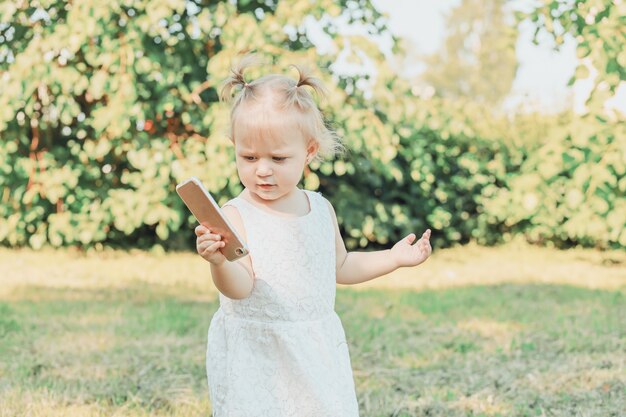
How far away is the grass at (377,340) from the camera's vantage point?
3.10 metres

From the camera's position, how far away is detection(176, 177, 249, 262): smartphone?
5.87 feet

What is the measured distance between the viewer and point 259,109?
2002 millimetres

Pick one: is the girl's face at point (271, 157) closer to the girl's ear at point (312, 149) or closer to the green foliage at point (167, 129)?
the girl's ear at point (312, 149)

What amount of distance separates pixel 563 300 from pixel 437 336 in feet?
4.89

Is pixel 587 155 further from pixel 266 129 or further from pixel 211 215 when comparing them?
pixel 211 215

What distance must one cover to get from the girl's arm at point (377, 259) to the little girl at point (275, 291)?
18 cm

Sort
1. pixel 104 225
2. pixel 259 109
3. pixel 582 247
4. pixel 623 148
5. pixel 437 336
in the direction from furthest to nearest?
1. pixel 582 247
2. pixel 104 225
3. pixel 623 148
4. pixel 437 336
5. pixel 259 109

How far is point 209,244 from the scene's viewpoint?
1.82m

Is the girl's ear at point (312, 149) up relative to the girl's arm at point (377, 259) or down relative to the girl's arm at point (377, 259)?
up

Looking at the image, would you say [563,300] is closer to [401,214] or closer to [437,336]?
[437,336]

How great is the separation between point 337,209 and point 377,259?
4.87m

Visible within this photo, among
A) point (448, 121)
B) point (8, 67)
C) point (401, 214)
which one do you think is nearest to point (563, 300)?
point (401, 214)

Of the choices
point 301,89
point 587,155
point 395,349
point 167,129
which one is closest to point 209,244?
point 301,89

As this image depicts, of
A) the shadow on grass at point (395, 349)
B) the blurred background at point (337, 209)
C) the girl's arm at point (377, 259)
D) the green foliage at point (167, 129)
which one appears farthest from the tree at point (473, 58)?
the girl's arm at point (377, 259)
